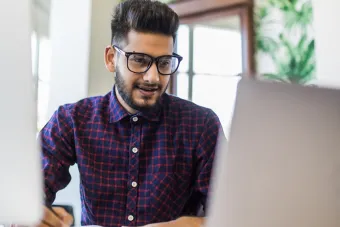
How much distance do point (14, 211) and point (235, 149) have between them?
0.25m

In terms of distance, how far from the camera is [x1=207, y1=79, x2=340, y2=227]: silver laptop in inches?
18.1

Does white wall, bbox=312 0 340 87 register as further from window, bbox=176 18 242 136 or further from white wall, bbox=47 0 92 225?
white wall, bbox=47 0 92 225

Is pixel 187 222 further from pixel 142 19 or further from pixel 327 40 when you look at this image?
pixel 327 40

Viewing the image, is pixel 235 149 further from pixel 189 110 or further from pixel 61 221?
pixel 189 110

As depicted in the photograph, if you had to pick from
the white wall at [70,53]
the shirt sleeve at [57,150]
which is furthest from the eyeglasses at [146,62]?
the white wall at [70,53]

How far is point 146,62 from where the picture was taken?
45.8 inches

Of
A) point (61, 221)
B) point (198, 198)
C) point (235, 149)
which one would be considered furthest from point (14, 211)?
point (198, 198)

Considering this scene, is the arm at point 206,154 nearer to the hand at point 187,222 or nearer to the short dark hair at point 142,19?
the hand at point 187,222

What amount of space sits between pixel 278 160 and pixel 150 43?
0.75m

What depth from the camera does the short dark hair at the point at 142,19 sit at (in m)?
1.19

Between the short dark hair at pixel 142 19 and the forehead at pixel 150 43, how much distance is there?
0.01 m

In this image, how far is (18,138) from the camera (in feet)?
1.45

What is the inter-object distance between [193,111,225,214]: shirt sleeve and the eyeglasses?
0.20m

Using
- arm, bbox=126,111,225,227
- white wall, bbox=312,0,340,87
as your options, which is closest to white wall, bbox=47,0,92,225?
arm, bbox=126,111,225,227
